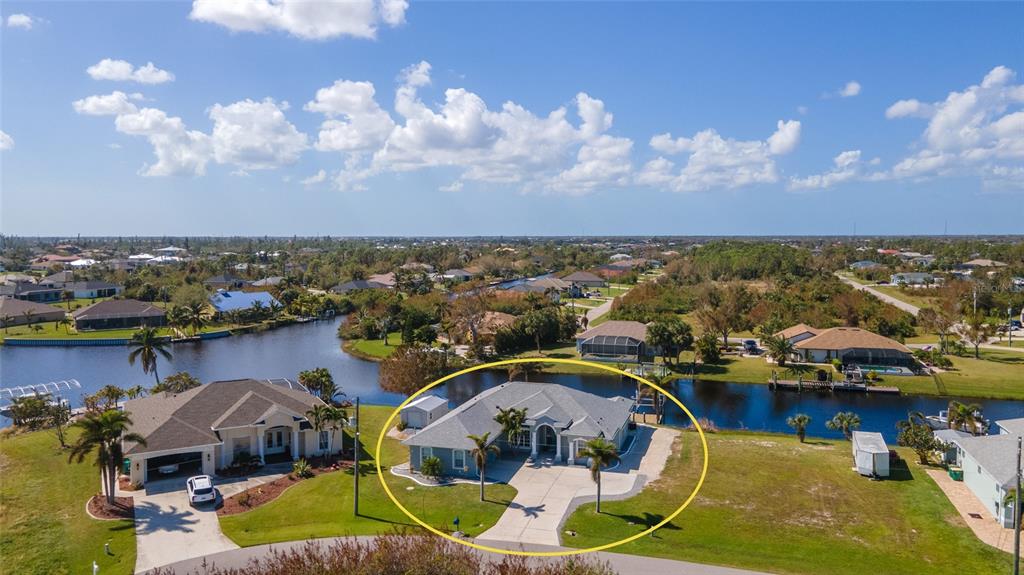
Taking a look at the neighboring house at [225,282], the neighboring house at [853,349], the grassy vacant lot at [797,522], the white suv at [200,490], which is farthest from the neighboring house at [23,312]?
the neighboring house at [853,349]

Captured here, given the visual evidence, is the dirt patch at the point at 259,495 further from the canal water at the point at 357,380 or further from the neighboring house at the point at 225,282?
the neighboring house at the point at 225,282

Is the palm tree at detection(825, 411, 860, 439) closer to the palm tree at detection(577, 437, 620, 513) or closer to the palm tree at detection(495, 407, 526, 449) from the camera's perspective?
the palm tree at detection(577, 437, 620, 513)

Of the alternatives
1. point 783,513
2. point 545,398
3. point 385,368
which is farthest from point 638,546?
point 385,368

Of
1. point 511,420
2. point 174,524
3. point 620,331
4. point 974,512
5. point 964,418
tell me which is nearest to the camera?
point 174,524

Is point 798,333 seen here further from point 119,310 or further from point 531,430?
point 119,310

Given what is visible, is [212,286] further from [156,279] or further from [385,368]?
[385,368]

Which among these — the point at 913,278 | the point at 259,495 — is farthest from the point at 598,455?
the point at 913,278

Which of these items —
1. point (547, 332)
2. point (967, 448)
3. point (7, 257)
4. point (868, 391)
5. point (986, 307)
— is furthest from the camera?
point (7, 257)

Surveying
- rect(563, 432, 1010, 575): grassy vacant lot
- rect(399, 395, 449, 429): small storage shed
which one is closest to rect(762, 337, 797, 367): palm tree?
rect(563, 432, 1010, 575): grassy vacant lot
